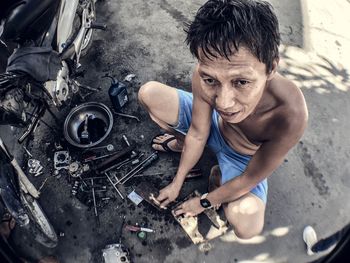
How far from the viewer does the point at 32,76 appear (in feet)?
8.68

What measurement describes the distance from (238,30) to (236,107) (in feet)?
1.40

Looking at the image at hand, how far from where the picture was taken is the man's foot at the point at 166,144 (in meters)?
3.20

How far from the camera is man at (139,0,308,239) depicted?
1721 mm

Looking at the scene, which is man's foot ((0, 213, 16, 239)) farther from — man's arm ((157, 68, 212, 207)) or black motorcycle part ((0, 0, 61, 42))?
black motorcycle part ((0, 0, 61, 42))

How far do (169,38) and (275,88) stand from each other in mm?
2252

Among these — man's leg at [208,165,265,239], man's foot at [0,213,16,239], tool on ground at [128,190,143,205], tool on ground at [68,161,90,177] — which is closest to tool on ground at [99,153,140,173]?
tool on ground at [68,161,90,177]

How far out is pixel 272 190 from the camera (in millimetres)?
3119

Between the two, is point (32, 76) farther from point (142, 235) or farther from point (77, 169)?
point (142, 235)

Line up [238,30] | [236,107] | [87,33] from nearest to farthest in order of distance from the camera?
[238,30], [236,107], [87,33]

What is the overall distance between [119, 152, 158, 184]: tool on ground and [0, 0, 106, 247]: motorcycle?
72cm

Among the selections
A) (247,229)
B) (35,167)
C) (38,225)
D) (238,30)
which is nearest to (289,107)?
(238,30)

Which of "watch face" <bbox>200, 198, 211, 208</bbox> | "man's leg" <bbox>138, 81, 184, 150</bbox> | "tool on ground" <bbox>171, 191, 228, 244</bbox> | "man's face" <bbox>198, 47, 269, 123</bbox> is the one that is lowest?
"tool on ground" <bbox>171, 191, 228, 244</bbox>

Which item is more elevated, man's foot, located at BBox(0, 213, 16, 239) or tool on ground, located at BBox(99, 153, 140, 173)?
tool on ground, located at BBox(99, 153, 140, 173)

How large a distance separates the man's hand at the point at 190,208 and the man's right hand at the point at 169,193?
10 centimetres
